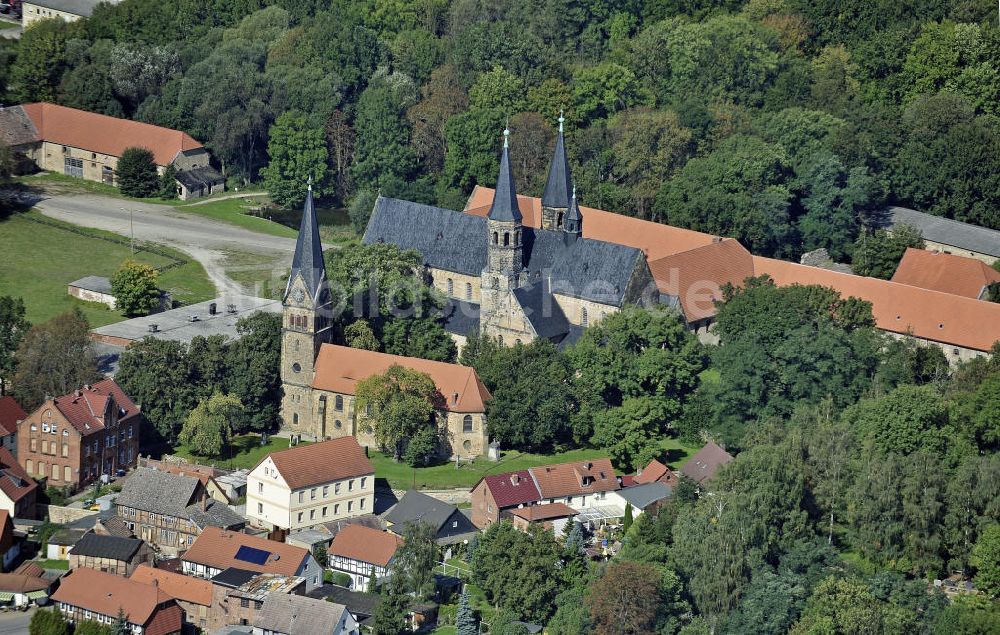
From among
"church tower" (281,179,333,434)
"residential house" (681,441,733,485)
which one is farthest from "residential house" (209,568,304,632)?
"residential house" (681,441,733,485)

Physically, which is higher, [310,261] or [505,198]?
[505,198]

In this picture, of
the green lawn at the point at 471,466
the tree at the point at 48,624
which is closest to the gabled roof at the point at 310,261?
the green lawn at the point at 471,466

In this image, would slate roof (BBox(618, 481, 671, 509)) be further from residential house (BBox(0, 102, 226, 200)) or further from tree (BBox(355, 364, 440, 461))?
residential house (BBox(0, 102, 226, 200))

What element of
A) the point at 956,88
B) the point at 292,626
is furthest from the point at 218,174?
the point at 292,626

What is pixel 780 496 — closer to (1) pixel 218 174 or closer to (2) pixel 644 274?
(2) pixel 644 274

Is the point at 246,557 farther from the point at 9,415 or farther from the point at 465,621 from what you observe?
the point at 9,415

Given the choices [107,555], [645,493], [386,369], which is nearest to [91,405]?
[107,555]
